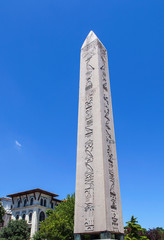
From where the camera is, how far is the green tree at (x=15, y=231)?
972 inches

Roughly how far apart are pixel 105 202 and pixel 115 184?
0.99 m

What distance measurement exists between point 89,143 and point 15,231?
24300mm

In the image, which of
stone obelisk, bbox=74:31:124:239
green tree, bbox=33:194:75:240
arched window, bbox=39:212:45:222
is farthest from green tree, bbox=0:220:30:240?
stone obelisk, bbox=74:31:124:239

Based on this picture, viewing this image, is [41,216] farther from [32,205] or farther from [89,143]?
[89,143]

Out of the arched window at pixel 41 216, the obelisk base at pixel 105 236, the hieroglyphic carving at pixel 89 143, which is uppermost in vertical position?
the hieroglyphic carving at pixel 89 143

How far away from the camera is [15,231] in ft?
82.9

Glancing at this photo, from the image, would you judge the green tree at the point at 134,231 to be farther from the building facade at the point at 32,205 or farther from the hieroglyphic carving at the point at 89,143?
the hieroglyphic carving at the point at 89,143

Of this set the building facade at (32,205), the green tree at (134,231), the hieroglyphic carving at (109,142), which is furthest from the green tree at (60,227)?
the hieroglyphic carving at (109,142)

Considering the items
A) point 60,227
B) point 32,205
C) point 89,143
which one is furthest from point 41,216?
point 89,143

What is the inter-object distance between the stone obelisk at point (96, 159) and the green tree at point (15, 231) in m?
23.2

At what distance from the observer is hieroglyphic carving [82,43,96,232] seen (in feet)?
17.2

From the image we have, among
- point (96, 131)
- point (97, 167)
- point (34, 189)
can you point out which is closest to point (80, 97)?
point (96, 131)

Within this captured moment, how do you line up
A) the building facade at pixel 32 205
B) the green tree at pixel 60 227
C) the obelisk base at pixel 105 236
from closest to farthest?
→ the obelisk base at pixel 105 236 < the green tree at pixel 60 227 < the building facade at pixel 32 205

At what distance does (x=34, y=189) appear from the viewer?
102 feet
